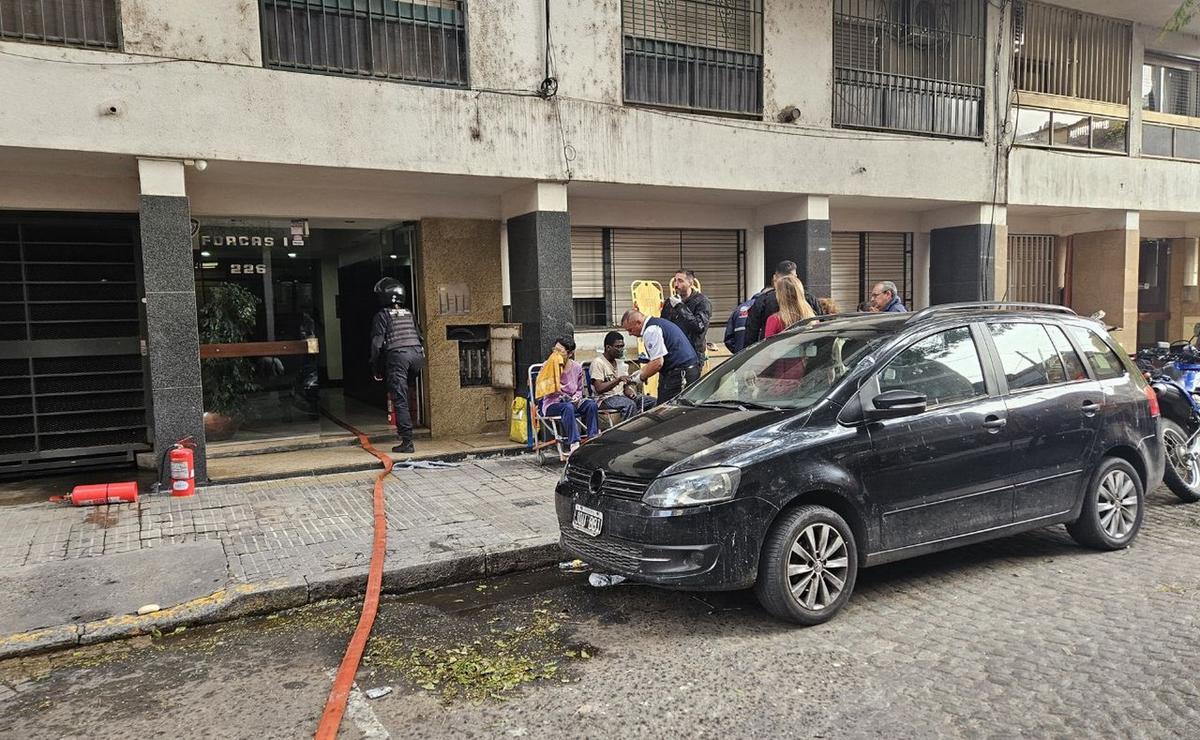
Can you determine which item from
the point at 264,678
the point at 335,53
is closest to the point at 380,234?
the point at 335,53

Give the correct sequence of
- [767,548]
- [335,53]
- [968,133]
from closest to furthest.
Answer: [767,548] < [335,53] < [968,133]

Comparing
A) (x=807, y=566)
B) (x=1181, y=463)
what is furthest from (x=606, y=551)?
(x=1181, y=463)

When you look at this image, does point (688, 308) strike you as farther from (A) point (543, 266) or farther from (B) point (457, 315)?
(B) point (457, 315)

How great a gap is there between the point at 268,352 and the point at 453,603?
540 centimetres

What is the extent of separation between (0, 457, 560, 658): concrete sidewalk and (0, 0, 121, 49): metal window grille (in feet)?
13.3

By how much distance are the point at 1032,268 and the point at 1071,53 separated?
3698mm

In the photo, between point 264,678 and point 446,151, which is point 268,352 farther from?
point 264,678

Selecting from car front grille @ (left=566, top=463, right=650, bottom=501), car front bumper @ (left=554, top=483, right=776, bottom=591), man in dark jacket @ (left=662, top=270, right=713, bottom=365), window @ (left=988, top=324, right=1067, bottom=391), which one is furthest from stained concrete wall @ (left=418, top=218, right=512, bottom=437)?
window @ (left=988, top=324, right=1067, bottom=391)

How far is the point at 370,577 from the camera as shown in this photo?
17.1ft

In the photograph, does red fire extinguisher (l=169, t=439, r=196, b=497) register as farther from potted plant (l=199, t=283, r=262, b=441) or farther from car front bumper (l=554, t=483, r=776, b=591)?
car front bumper (l=554, t=483, r=776, b=591)

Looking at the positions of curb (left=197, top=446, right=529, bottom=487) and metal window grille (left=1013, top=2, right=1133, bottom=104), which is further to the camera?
metal window grille (left=1013, top=2, right=1133, bottom=104)

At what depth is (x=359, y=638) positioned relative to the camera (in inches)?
171

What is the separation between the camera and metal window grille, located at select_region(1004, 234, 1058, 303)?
14.5 meters

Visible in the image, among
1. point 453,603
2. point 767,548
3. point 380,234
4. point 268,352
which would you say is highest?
point 380,234
